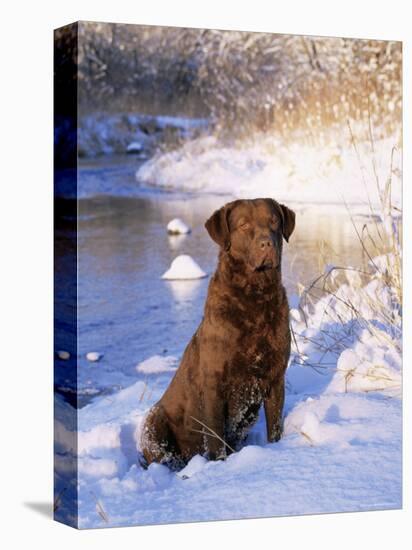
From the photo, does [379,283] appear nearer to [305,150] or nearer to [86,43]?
[305,150]

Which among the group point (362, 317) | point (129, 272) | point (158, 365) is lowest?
point (158, 365)

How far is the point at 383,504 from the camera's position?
7695 millimetres

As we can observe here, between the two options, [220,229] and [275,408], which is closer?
[220,229]

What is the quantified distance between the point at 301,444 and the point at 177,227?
4.89 ft

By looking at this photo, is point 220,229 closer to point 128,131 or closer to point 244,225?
point 244,225

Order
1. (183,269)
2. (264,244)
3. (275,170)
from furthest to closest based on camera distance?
(275,170), (183,269), (264,244)

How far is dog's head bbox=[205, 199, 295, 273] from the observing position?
690 centimetres

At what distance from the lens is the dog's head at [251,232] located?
6.90 metres

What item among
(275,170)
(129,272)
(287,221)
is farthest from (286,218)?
(129,272)

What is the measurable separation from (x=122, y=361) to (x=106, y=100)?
1.49 m

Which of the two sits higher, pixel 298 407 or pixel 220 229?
pixel 220 229

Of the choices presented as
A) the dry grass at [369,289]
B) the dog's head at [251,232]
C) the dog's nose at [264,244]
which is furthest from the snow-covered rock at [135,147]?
the dry grass at [369,289]

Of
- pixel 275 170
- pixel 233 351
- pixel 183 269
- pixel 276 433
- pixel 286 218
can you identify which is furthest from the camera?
pixel 275 170

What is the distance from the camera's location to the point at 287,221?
7199 millimetres
